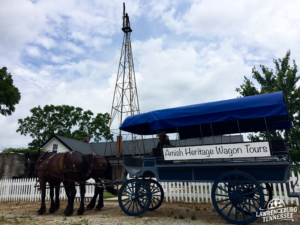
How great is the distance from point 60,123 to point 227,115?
3356 cm

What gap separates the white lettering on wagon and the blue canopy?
17.8 inches

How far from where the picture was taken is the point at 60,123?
3512 centimetres

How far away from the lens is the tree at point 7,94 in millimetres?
19359

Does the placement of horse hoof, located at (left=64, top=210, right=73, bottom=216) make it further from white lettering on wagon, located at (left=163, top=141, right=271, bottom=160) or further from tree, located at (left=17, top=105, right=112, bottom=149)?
tree, located at (left=17, top=105, right=112, bottom=149)

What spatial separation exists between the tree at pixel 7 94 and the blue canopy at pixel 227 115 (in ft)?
55.0

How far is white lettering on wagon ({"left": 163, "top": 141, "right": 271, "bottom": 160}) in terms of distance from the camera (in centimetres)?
536

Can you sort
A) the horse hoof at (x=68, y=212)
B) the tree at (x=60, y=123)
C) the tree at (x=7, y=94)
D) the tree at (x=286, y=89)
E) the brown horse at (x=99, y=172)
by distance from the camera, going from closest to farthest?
1. the horse hoof at (x=68, y=212)
2. the brown horse at (x=99, y=172)
3. the tree at (x=286, y=89)
4. the tree at (x=7, y=94)
5. the tree at (x=60, y=123)

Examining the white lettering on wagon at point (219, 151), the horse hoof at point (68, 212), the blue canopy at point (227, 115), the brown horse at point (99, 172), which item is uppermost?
the blue canopy at point (227, 115)

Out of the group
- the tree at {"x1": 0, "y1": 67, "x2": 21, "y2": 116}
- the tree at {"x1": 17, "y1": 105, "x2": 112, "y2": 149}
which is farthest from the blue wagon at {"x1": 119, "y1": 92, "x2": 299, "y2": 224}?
the tree at {"x1": 17, "y1": 105, "x2": 112, "y2": 149}

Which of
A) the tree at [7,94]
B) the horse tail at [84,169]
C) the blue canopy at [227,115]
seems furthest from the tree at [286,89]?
the tree at [7,94]

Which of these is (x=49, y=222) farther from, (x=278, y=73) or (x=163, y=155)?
(x=278, y=73)

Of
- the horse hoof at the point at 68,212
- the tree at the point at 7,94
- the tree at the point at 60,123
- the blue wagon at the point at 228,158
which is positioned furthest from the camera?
the tree at the point at 60,123

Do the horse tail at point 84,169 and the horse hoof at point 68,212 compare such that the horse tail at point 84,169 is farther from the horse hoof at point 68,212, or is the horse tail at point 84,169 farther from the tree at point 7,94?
the tree at point 7,94

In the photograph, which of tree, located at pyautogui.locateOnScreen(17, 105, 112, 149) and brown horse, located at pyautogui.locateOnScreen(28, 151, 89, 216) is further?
tree, located at pyautogui.locateOnScreen(17, 105, 112, 149)
